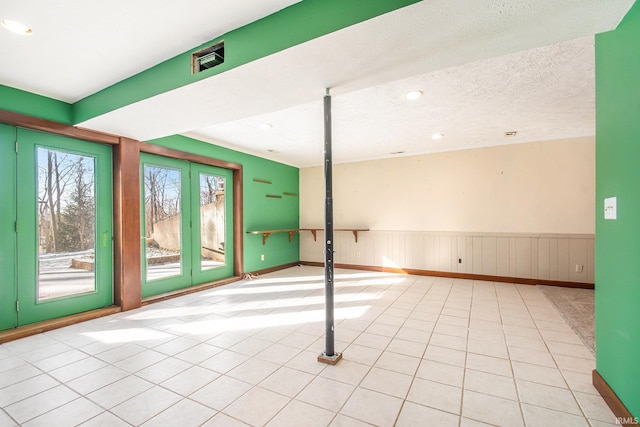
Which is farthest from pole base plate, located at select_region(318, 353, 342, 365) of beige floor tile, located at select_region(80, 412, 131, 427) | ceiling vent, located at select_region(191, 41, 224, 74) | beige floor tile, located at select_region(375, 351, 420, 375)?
ceiling vent, located at select_region(191, 41, 224, 74)

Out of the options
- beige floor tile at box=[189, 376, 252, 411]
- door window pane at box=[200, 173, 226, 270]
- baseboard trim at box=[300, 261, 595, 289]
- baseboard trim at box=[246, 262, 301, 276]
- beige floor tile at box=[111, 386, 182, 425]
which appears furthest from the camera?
baseboard trim at box=[246, 262, 301, 276]

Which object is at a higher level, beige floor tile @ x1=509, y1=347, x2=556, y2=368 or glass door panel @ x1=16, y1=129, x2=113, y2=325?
glass door panel @ x1=16, y1=129, x2=113, y2=325

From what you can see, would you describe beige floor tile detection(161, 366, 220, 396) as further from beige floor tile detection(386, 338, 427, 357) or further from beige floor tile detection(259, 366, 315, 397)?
beige floor tile detection(386, 338, 427, 357)

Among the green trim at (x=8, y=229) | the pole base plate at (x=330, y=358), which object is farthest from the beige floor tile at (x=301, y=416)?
the green trim at (x=8, y=229)

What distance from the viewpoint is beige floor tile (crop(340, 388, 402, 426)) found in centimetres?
168

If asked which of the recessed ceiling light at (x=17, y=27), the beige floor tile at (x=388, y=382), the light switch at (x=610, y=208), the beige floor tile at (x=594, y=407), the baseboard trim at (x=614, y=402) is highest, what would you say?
the recessed ceiling light at (x=17, y=27)

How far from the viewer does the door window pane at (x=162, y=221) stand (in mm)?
4168

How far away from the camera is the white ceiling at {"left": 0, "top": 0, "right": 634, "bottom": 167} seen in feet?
5.23

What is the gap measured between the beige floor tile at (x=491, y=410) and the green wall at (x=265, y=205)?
460 centimetres

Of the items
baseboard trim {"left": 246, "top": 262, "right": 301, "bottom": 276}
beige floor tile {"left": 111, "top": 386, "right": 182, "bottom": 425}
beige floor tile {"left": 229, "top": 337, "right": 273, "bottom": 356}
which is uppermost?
beige floor tile {"left": 111, "top": 386, "right": 182, "bottom": 425}

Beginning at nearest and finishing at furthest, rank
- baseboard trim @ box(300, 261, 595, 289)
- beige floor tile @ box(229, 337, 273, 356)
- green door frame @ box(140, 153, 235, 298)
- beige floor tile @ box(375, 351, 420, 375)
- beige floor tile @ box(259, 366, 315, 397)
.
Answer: beige floor tile @ box(259, 366, 315, 397) → beige floor tile @ box(375, 351, 420, 375) → beige floor tile @ box(229, 337, 273, 356) → green door frame @ box(140, 153, 235, 298) → baseboard trim @ box(300, 261, 595, 289)

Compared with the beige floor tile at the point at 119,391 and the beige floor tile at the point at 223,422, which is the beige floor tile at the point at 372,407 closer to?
the beige floor tile at the point at 223,422

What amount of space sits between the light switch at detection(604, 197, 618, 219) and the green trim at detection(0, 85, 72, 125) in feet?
16.7

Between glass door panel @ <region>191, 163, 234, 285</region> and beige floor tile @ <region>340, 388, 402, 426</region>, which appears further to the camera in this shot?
glass door panel @ <region>191, 163, 234, 285</region>
